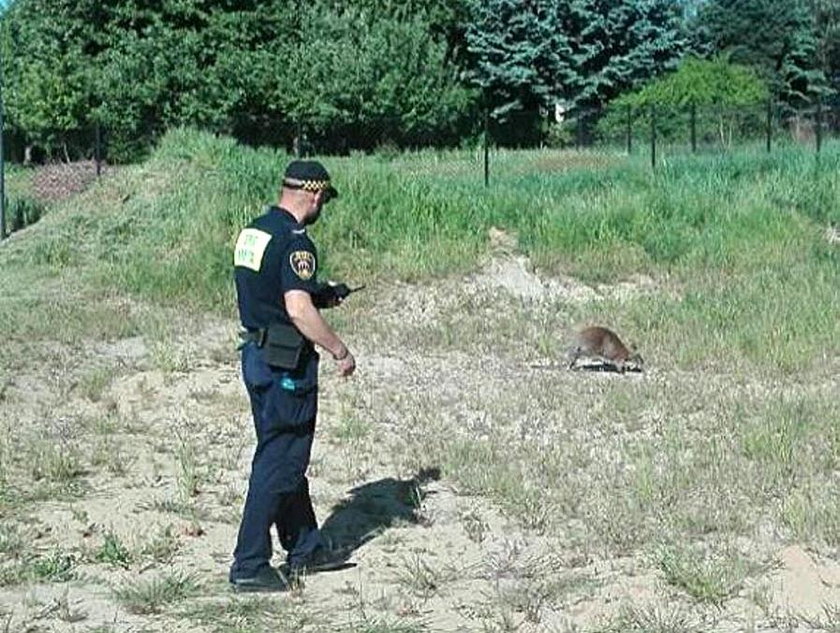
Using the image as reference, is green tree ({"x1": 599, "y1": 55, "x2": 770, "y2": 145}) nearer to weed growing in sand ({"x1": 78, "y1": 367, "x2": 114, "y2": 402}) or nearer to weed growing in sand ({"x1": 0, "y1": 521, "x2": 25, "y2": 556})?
weed growing in sand ({"x1": 78, "y1": 367, "x2": 114, "y2": 402})

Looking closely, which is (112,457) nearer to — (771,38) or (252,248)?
(252,248)

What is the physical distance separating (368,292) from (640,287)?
9.51 feet

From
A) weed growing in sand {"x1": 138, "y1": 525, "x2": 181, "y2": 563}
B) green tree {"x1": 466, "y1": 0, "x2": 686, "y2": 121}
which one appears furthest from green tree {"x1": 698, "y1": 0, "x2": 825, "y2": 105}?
weed growing in sand {"x1": 138, "y1": 525, "x2": 181, "y2": 563}

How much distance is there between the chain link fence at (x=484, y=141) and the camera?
27094 millimetres

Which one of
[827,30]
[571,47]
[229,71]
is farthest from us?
[827,30]

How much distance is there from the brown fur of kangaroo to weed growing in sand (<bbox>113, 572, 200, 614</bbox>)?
5.47 meters

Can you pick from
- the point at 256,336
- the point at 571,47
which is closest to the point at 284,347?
the point at 256,336

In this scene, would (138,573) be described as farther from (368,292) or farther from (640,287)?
(640,287)

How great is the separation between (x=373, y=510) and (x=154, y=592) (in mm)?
1777

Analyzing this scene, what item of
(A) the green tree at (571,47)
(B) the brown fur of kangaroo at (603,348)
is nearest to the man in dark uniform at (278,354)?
(B) the brown fur of kangaroo at (603,348)

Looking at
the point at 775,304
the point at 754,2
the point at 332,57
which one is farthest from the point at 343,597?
the point at 754,2

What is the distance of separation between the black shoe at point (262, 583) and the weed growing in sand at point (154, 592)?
0.19 m

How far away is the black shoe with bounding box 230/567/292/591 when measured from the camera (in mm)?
6168

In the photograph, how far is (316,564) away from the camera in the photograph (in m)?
6.48
